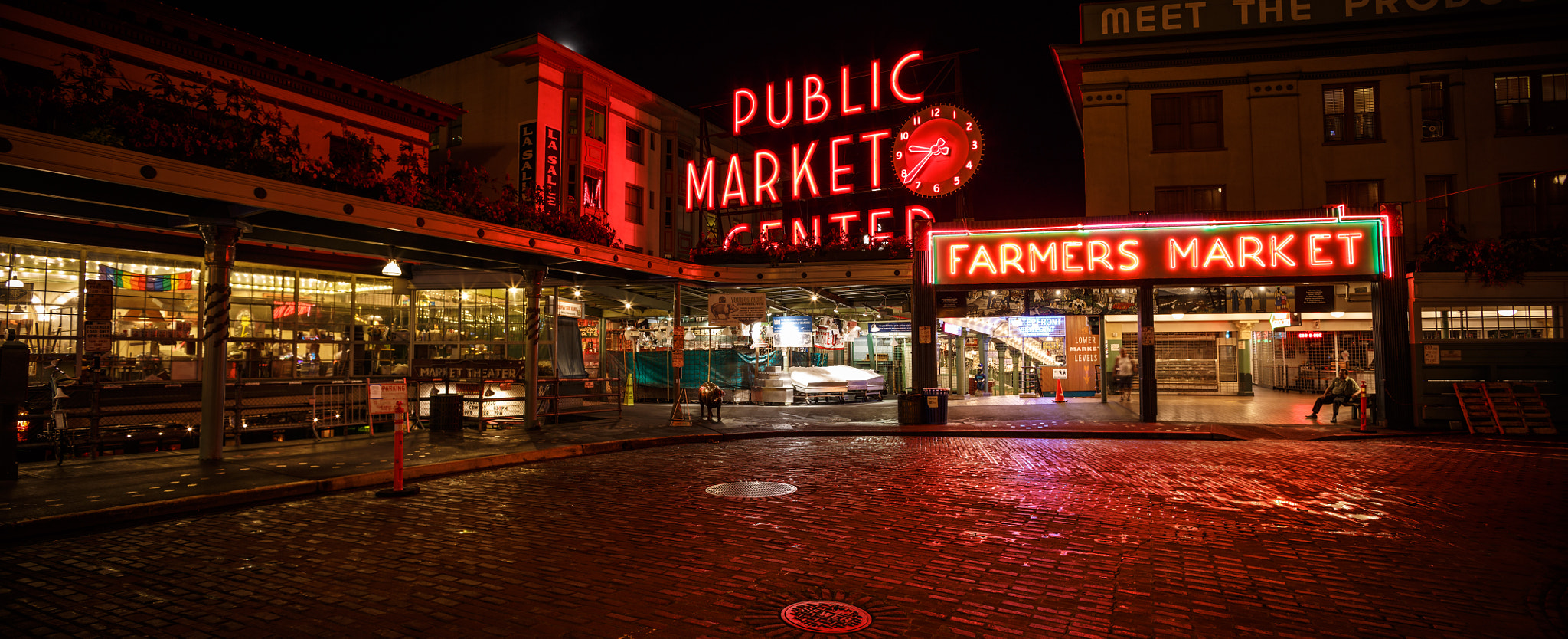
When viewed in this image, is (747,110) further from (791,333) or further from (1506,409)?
(1506,409)

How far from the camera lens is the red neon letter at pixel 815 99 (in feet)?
86.7

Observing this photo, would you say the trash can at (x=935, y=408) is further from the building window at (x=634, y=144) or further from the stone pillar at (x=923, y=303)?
the building window at (x=634, y=144)

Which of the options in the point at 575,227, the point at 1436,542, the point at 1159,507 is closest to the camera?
the point at 1436,542

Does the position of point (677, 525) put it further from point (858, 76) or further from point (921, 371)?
point (858, 76)

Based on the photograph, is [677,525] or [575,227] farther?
[575,227]

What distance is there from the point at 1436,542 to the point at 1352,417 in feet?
47.7

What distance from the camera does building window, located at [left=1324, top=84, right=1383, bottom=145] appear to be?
830 inches

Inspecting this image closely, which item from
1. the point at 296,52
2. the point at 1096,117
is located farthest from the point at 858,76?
the point at 296,52

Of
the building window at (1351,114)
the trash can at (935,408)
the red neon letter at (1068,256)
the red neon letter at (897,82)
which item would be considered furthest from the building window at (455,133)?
the building window at (1351,114)

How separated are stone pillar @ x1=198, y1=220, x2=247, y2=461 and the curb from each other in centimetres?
298

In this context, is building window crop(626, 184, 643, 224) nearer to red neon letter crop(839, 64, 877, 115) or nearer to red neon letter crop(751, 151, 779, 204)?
red neon letter crop(751, 151, 779, 204)

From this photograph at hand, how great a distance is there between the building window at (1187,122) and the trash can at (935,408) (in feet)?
36.3

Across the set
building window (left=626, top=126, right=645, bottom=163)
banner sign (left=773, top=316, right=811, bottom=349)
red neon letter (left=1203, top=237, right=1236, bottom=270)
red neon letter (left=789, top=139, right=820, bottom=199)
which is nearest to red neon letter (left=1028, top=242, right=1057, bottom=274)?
red neon letter (left=1203, top=237, right=1236, bottom=270)

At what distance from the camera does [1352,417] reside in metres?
18.3
